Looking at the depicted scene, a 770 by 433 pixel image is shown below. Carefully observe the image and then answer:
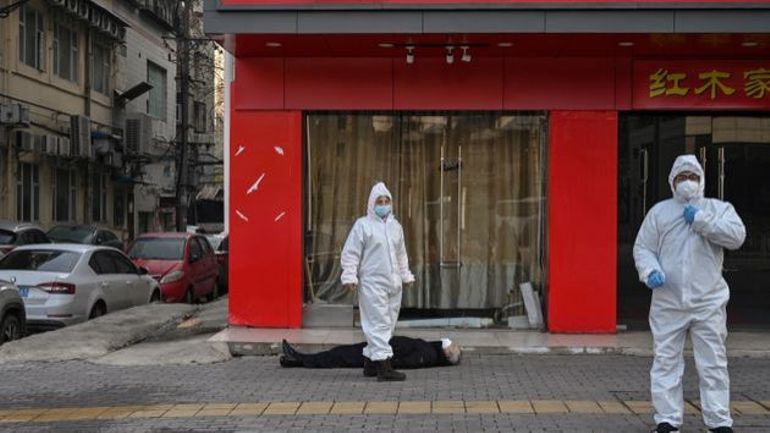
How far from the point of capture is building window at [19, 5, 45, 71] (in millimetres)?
25000

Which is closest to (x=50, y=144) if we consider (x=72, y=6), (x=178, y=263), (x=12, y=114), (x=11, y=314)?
(x=12, y=114)

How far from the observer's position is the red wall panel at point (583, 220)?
35.2ft

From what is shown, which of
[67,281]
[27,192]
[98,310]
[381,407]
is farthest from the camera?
[27,192]

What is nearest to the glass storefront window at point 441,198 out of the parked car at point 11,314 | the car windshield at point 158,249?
the parked car at point 11,314

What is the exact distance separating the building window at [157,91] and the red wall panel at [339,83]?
28.0 metres

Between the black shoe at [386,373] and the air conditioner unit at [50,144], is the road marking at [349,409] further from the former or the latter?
the air conditioner unit at [50,144]

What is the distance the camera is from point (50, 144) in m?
25.8

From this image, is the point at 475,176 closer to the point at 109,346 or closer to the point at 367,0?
the point at 367,0

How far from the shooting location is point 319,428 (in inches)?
253

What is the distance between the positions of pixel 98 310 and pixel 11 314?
2417 millimetres

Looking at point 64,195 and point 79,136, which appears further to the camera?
point 64,195

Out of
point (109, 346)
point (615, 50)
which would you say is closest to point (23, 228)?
point (109, 346)

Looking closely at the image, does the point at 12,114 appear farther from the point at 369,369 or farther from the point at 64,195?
the point at 369,369

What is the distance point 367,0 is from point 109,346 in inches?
194
